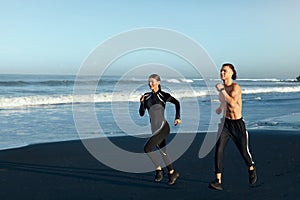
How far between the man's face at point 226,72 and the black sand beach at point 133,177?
5.77ft

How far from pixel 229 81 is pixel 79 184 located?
3.01 m

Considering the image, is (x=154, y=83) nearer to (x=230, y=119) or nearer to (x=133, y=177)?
(x=230, y=119)

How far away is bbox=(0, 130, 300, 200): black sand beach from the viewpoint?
16.8 feet

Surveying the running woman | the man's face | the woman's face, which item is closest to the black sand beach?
the running woman

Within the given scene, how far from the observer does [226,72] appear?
5.23 metres

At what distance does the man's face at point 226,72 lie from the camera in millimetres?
5242

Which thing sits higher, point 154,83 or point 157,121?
point 154,83

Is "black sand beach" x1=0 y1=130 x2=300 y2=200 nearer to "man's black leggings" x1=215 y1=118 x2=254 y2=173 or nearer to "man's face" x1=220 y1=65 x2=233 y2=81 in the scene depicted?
"man's black leggings" x1=215 y1=118 x2=254 y2=173

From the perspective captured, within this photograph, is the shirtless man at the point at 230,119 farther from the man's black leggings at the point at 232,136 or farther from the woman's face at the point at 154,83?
the woman's face at the point at 154,83

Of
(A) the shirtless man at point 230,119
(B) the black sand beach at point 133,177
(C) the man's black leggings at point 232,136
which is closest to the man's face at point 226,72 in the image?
(A) the shirtless man at point 230,119

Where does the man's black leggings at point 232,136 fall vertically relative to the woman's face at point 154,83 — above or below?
below

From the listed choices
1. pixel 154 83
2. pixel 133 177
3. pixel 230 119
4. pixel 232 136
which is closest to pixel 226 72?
pixel 230 119

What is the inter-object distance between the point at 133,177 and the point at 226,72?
252cm

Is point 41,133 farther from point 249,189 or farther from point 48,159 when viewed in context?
point 249,189
